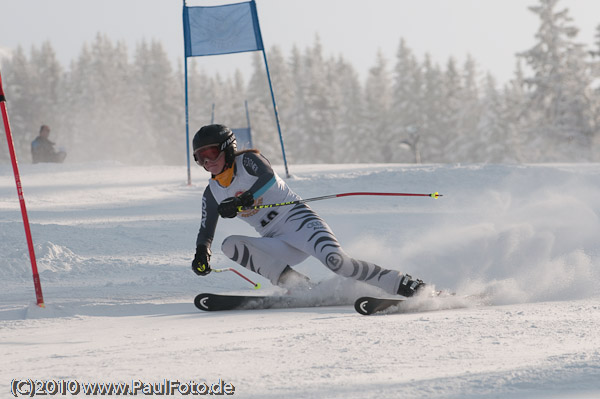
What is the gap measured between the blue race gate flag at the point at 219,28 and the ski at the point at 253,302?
22.2ft

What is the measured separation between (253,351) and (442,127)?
5652 cm

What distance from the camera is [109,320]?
4352mm

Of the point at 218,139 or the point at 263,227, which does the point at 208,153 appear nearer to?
the point at 218,139

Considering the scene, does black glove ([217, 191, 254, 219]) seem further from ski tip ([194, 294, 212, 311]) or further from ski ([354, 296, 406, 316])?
ski ([354, 296, 406, 316])

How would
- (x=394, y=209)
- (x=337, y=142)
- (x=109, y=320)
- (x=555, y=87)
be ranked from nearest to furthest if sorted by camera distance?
(x=109, y=320), (x=394, y=209), (x=555, y=87), (x=337, y=142)

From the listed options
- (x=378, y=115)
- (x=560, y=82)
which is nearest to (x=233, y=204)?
(x=560, y=82)

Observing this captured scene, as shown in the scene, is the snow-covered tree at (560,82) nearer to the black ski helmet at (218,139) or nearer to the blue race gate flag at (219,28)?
the blue race gate flag at (219,28)

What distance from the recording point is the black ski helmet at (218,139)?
4609 millimetres

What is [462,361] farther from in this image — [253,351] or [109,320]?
[109,320]

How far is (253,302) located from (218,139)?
3.82ft

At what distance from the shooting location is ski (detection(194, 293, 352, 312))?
15.5 ft

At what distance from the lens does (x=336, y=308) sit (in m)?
4.70

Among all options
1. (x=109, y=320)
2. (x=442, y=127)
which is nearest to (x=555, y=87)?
(x=442, y=127)

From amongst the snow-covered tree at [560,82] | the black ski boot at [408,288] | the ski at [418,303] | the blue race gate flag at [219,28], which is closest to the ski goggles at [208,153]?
the ski at [418,303]
